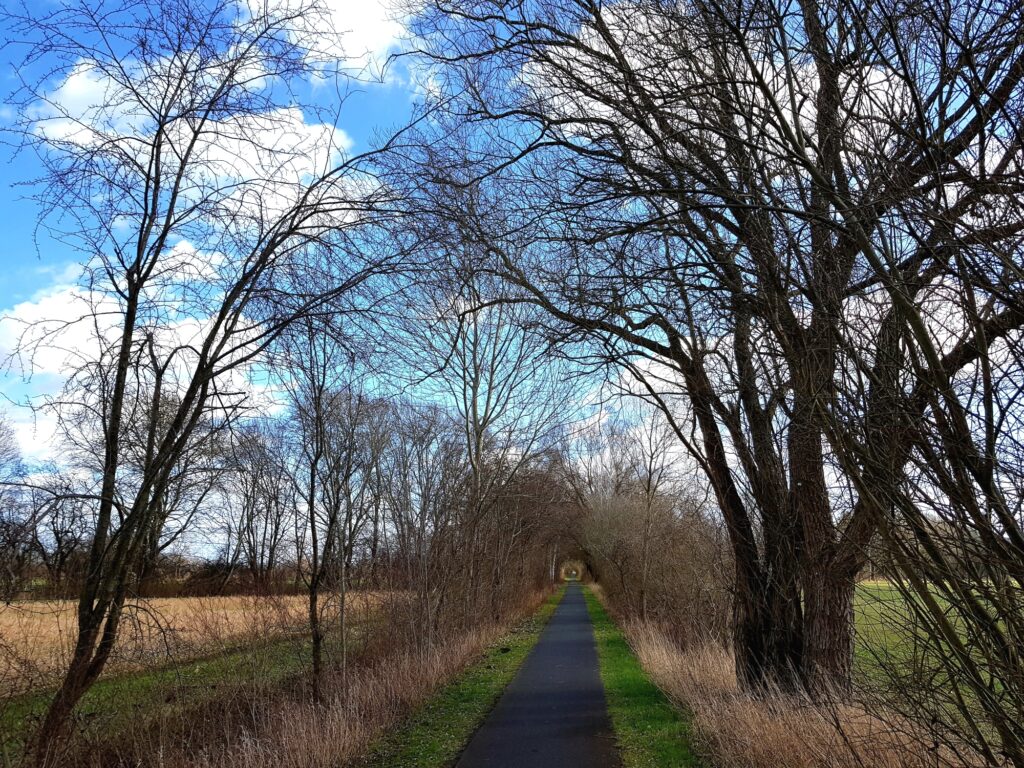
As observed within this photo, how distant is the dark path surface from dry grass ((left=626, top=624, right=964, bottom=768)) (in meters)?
1.24

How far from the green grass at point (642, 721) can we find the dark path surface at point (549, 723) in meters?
0.19

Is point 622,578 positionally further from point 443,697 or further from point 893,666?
point 893,666

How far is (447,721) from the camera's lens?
32.7 feet

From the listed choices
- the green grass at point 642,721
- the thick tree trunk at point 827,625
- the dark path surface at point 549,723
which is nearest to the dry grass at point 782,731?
the green grass at point 642,721

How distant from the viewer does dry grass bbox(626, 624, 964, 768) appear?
14.1 feet

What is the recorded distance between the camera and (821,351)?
4.00 meters

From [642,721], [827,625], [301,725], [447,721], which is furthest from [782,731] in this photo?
[447,721]

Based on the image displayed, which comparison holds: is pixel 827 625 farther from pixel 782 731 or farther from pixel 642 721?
pixel 642 721

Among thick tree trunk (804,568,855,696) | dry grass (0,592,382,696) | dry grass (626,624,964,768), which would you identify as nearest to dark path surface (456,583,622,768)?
dry grass (626,624,964,768)

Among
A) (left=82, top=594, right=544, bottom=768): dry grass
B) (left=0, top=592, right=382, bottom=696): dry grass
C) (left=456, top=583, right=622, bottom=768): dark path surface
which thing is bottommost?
(left=456, top=583, right=622, bottom=768): dark path surface

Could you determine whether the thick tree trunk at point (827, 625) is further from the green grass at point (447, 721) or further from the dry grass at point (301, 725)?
the dry grass at point (301, 725)

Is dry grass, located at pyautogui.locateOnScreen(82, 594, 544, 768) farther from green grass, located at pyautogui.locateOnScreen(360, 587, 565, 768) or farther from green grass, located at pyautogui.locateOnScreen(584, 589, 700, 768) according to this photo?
green grass, located at pyautogui.locateOnScreen(584, 589, 700, 768)

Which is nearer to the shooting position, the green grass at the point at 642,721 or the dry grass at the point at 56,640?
the dry grass at the point at 56,640

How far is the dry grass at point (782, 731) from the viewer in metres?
4.29
